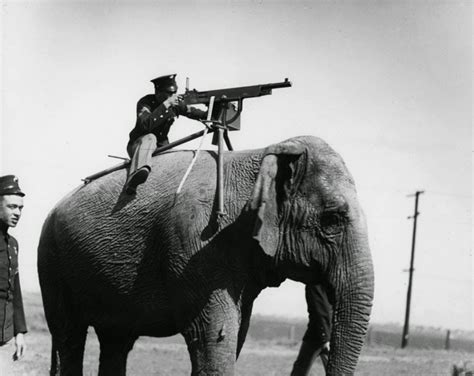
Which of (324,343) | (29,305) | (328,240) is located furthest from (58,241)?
(29,305)

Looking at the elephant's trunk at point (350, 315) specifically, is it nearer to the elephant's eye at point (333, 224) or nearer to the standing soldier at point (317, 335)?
the elephant's eye at point (333, 224)

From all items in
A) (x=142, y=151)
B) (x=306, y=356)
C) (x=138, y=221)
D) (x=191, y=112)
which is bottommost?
(x=306, y=356)

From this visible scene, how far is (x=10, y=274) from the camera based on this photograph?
727 centimetres

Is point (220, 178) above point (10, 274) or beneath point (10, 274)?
above

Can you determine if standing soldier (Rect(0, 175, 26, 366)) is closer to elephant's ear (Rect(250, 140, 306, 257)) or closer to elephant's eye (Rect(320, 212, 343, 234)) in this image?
elephant's ear (Rect(250, 140, 306, 257))

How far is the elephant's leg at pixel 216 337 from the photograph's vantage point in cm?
681

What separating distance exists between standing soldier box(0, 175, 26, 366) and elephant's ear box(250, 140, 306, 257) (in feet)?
6.66

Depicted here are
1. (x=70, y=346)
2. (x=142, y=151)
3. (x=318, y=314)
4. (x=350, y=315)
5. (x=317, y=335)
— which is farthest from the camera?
(x=317, y=335)

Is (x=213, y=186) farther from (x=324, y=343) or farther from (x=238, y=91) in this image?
(x=324, y=343)

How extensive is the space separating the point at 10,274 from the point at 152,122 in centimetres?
183

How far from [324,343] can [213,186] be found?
11.3ft

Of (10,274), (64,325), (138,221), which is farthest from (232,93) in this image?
(64,325)

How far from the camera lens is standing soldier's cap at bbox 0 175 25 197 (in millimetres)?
7211

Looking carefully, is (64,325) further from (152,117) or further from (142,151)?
(152,117)
